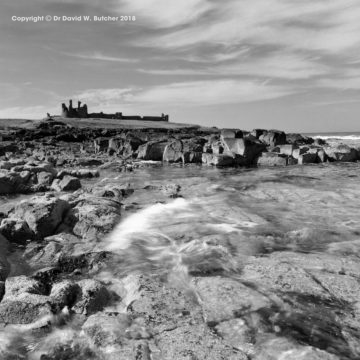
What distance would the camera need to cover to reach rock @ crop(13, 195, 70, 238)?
8.89m

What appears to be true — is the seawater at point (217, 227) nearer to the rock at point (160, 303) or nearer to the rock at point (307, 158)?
the rock at point (160, 303)

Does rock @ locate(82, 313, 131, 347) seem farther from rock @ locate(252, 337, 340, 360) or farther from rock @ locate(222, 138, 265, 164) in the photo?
rock @ locate(222, 138, 265, 164)

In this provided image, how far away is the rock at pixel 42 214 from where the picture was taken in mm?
8891

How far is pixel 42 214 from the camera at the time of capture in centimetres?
902

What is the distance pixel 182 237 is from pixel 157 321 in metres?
3.98

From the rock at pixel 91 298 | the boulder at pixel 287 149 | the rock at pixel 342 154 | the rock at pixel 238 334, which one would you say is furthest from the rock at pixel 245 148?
the rock at pixel 238 334

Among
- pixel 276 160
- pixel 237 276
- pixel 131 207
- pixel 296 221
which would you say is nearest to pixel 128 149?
pixel 276 160

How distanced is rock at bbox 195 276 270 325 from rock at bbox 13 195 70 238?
4649mm

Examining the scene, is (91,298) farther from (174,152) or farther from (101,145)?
(101,145)

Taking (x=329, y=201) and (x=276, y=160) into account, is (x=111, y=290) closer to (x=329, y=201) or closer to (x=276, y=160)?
(x=329, y=201)

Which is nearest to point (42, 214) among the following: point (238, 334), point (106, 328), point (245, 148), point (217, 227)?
point (217, 227)

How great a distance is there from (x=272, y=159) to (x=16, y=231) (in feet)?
70.1

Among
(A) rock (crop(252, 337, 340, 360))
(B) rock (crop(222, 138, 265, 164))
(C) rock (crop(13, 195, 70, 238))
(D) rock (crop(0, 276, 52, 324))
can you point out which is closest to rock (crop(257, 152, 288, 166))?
(B) rock (crop(222, 138, 265, 164))

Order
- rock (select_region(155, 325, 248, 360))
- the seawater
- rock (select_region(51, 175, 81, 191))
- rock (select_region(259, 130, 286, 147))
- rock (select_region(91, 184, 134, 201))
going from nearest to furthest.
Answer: rock (select_region(155, 325, 248, 360)), the seawater, rock (select_region(91, 184, 134, 201)), rock (select_region(51, 175, 81, 191)), rock (select_region(259, 130, 286, 147))
